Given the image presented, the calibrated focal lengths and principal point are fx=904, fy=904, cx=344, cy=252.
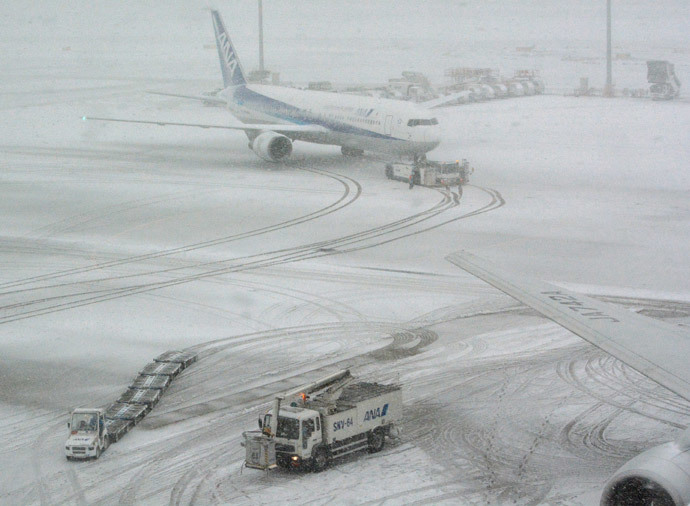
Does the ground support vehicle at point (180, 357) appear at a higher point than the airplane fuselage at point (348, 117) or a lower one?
lower

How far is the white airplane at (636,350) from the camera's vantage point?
13.1 metres

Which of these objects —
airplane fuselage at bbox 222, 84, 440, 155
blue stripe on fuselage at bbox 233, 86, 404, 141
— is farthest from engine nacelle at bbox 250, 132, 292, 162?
blue stripe on fuselage at bbox 233, 86, 404, 141

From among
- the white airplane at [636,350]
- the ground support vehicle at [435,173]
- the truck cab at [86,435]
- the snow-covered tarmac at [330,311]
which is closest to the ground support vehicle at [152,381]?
the snow-covered tarmac at [330,311]

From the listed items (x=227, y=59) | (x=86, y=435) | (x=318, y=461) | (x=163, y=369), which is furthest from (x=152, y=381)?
(x=227, y=59)

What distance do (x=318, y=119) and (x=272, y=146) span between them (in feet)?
11.1

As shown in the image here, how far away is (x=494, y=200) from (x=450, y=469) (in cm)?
2987

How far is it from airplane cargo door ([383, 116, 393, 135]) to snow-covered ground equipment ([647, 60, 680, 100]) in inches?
1966

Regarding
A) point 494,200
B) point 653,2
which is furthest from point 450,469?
point 653,2

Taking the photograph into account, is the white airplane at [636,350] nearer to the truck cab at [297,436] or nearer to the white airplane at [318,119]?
the truck cab at [297,436]

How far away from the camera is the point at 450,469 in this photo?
18.5 m

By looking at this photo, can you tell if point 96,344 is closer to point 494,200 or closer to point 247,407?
point 247,407

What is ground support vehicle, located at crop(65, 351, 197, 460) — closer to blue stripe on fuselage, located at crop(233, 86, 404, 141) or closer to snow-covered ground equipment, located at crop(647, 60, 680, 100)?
blue stripe on fuselage, located at crop(233, 86, 404, 141)

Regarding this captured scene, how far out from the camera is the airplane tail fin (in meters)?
65.5

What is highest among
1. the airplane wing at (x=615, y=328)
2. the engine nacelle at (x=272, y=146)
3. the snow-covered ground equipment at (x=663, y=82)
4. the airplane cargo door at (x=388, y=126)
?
the snow-covered ground equipment at (x=663, y=82)
